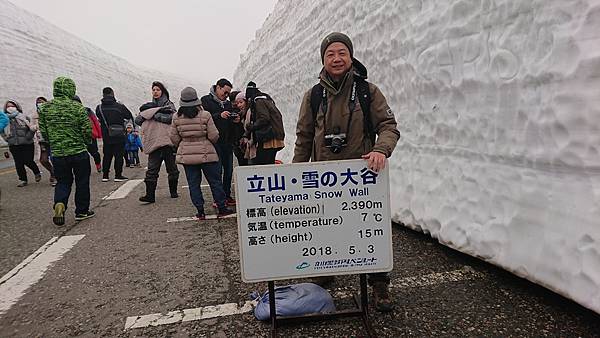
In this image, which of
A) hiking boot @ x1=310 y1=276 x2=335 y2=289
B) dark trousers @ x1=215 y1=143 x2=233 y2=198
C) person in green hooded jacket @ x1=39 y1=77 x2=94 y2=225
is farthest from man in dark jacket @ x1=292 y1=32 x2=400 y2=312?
person in green hooded jacket @ x1=39 y1=77 x2=94 y2=225

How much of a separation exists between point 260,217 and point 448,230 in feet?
6.54

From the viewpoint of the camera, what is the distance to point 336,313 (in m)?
2.51

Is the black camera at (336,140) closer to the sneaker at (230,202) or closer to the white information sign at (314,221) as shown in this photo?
the white information sign at (314,221)

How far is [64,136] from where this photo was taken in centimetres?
519

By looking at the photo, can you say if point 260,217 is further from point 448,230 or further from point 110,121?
point 110,121

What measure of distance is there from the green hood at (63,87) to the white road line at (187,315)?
3728 millimetres

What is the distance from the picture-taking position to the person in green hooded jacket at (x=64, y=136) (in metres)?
5.18

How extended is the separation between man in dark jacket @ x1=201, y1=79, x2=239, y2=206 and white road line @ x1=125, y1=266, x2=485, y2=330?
11.2 feet

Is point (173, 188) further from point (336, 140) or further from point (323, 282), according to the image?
point (336, 140)

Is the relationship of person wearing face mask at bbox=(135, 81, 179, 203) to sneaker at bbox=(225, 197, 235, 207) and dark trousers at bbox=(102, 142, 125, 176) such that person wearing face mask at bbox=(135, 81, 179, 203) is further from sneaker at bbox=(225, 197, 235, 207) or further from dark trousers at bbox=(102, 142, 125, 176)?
dark trousers at bbox=(102, 142, 125, 176)

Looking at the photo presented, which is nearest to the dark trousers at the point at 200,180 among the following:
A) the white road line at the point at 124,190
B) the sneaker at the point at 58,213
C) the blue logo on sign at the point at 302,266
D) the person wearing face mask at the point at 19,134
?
the sneaker at the point at 58,213

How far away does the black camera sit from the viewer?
8.66ft

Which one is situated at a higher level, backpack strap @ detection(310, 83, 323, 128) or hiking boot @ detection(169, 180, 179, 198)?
backpack strap @ detection(310, 83, 323, 128)

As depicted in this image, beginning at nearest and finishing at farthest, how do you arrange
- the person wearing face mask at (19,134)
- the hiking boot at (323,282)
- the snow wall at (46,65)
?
the hiking boot at (323,282)
the person wearing face mask at (19,134)
the snow wall at (46,65)
